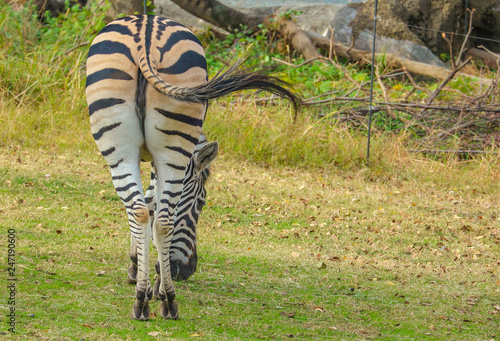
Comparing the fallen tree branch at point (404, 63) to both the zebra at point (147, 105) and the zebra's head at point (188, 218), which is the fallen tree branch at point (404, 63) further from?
the zebra at point (147, 105)

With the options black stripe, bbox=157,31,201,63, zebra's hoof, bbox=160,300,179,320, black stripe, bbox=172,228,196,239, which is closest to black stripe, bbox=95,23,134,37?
black stripe, bbox=157,31,201,63

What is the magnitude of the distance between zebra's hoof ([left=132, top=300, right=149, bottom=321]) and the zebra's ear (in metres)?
1.29

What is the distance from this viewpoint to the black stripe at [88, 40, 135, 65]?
140 inches

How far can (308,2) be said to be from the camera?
16.1 m

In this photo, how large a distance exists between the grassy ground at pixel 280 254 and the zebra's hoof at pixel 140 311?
9 cm

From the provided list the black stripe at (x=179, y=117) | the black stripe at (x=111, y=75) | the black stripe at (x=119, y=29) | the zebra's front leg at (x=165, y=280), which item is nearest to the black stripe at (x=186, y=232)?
the zebra's front leg at (x=165, y=280)

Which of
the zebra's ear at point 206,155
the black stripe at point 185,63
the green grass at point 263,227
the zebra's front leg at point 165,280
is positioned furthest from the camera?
the zebra's ear at point 206,155

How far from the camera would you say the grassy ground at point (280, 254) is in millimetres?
3869

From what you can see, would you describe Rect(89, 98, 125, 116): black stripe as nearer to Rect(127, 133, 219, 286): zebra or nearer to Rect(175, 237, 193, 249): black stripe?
Rect(127, 133, 219, 286): zebra

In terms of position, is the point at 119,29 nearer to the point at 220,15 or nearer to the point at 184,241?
the point at 184,241

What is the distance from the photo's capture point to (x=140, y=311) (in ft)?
11.9

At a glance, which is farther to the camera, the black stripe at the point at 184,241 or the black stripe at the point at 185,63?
the black stripe at the point at 184,241

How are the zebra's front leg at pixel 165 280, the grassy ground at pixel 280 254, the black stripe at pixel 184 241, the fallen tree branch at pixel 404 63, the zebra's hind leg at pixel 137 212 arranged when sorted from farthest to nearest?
the fallen tree branch at pixel 404 63
the black stripe at pixel 184 241
the grassy ground at pixel 280 254
the zebra's front leg at pixel 165 280
the zebra's hind leg at pixel 137 212

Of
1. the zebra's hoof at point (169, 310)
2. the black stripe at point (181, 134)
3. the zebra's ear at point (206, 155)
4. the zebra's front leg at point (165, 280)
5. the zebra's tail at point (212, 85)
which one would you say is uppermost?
the zebra's tail at point (212, 85)
